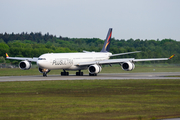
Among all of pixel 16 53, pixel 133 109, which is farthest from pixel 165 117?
pixel 16 53

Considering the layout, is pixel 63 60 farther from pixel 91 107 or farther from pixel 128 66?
pixel 91 107

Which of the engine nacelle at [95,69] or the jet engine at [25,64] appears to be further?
the jet engine at [25,64]

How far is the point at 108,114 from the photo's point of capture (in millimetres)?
15555

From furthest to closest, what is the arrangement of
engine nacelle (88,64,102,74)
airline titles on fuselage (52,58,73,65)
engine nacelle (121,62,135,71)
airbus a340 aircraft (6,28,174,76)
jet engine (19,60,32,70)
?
jet engine (19,60,32,70) → engine nacelle (88,64,102,74) → engine nacelle (121,62,135,71) → airline titles on fuselage (52,58,73,65) → airbus a340 aircraft (6,28,174,76)

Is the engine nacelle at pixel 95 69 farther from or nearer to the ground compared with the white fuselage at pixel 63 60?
nearer to the ground

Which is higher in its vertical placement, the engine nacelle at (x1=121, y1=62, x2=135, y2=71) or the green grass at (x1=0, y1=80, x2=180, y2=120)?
the engine nacelle at (x1=121, y1=62, x2=135, y2=71)

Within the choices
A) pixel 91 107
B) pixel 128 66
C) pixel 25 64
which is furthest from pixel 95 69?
pixel 91 107

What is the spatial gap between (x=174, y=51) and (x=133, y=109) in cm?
8789

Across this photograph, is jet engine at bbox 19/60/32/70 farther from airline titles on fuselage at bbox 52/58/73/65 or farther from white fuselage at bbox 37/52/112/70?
airline titles on fuselage at bbox 52/58/73/65

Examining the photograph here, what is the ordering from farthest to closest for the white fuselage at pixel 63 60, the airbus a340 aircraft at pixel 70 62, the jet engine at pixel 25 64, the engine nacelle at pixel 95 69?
1. the jet engine at pixel 25 64
2. the engine nacelle at pixel 95 69
3. the airbus a340 aircraft at pixel 70 62
4. the white fuselage at pixel 63 60

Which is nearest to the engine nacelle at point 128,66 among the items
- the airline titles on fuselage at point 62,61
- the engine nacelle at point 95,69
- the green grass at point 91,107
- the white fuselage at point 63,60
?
the engine nacelle at point 95,69

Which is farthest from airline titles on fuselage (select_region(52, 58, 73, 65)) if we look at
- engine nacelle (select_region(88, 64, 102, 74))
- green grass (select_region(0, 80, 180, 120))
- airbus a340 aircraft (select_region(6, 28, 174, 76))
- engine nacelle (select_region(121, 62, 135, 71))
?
green grass (select_region(0, 80, 180, 120))

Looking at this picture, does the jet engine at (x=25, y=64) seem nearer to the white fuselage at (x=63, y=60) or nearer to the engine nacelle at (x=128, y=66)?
the white fuselage at (x=63, y=60)

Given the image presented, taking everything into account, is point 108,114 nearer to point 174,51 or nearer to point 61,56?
point 61,56
